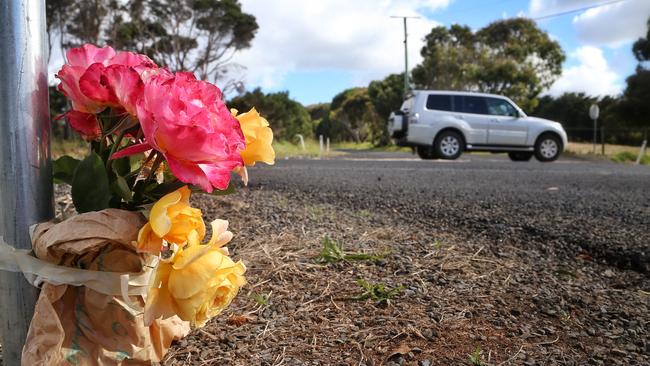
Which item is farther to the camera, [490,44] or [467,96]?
[490,44]

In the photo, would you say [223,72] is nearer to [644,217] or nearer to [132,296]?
[644,217]

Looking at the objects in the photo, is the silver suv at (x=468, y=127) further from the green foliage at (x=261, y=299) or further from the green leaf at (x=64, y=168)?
the green leaf at (x=64, y=168)

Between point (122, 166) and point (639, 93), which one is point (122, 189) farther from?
point (639, 93)

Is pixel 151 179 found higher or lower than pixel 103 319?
higher

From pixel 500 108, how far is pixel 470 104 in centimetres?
69

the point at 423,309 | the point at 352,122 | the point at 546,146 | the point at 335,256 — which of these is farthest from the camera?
the point at 352,122

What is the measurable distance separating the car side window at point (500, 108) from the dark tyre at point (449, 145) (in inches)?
37.7

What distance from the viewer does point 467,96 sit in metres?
11.2

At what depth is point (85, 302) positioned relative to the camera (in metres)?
0.94

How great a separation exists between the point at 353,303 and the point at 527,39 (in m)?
30.5

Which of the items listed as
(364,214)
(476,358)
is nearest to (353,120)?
(364,214)

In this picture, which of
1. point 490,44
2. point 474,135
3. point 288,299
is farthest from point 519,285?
point 490,44

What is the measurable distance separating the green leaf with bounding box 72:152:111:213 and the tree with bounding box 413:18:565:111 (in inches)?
1092

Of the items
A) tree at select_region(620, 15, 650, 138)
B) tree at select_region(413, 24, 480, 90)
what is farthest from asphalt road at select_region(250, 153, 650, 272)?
tree at select_region(413, 24, 480, 90)
